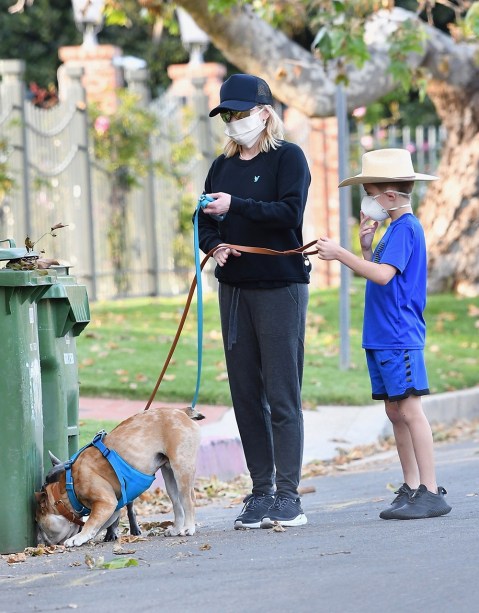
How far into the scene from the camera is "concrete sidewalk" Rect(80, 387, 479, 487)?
9242 mm

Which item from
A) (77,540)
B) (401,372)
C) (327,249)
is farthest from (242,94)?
(77,540)

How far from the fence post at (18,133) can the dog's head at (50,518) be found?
10.8m

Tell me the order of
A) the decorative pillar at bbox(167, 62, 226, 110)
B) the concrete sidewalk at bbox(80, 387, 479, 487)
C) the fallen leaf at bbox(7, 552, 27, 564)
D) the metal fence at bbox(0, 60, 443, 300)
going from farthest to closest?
the decorative pillar at bbox(167, 62, 226, 110)
the metal fence at bbox(0, 60, 443, 300)
the concrete sidewalk at bbox(80, 387, 479, 487)
the fallen leaf at bbox(7, 552, 27, 564)

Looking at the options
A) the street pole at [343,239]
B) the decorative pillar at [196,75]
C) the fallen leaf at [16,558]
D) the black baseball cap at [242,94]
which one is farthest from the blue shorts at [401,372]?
the decorative pillar at [196,75]

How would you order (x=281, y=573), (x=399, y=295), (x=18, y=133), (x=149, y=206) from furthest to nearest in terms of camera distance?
(x=149, y=206) < (x=18, y=133) < (x=399, y=295) < (x=281, y=573)

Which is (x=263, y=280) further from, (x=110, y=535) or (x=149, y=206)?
(x=149, y=206)

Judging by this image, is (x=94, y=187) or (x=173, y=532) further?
(x=94, y=187)

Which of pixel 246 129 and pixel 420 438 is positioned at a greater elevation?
pixel 246 129

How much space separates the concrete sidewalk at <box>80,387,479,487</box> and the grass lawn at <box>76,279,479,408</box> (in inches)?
10.4

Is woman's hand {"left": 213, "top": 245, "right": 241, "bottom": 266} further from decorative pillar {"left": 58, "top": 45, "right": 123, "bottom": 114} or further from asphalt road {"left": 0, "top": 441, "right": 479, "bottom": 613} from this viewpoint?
decorative pillar {"left": 58, "top": 45, "right": 123, "bottom": 114}

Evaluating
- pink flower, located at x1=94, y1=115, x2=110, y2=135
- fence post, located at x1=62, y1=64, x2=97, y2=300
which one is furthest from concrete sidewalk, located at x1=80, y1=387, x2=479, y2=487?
pink flower, located at x1=94, y1=115, x2=110, y2=135

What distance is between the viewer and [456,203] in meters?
18.4

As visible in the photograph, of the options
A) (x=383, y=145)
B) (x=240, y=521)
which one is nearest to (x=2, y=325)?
(x=240, y=521)

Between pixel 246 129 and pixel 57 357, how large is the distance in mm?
1474
